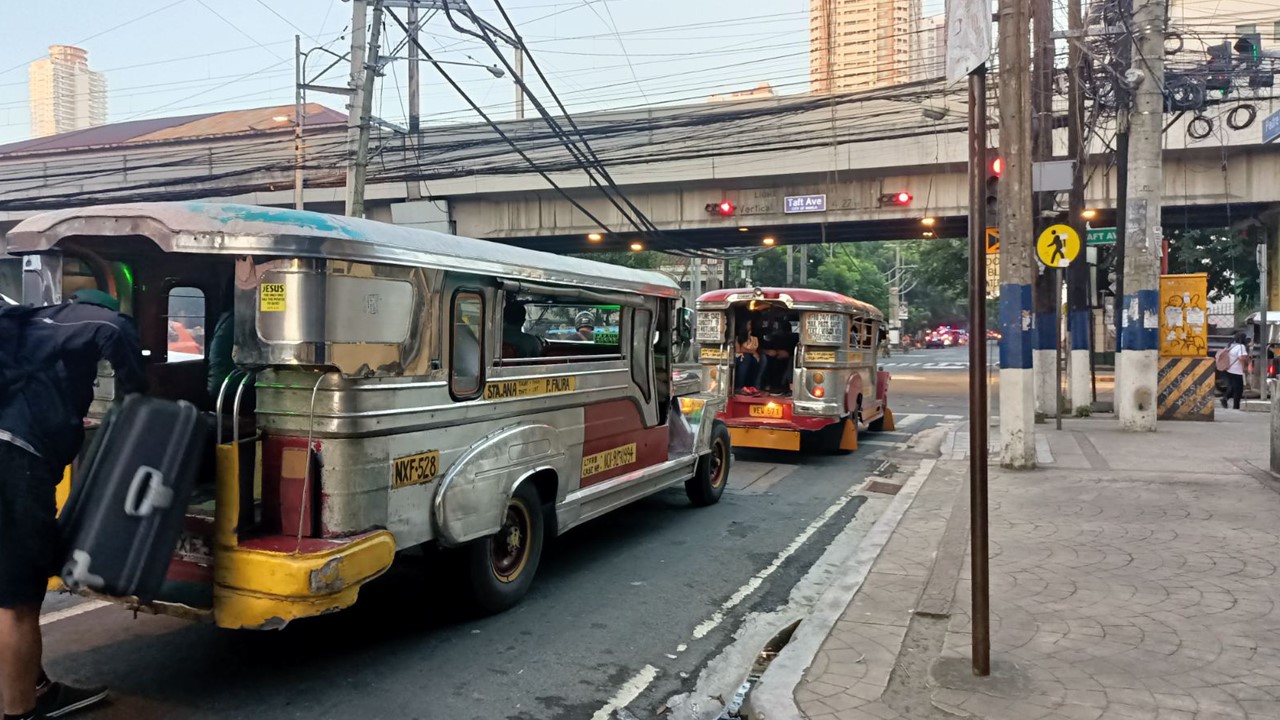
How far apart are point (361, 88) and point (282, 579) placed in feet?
45.6

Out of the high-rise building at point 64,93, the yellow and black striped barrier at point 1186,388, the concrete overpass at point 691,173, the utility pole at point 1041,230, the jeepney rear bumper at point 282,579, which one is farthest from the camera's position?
the high-rise building at point 64,93

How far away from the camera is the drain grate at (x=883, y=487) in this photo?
970 centimetres

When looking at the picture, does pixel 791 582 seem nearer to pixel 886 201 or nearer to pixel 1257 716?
pixel 1257 716

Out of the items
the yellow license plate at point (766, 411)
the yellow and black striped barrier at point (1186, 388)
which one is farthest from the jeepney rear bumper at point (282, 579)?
the yellow and black striped barrier at point (1186, 388)

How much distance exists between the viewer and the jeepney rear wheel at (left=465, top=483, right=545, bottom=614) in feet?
16.6

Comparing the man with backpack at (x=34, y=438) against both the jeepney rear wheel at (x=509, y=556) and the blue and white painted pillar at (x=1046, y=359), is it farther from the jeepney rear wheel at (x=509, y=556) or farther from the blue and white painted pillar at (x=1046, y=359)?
the blue and white painted pillar at (x=1046, y=359)

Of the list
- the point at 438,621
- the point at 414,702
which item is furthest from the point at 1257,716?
the point at 438,621

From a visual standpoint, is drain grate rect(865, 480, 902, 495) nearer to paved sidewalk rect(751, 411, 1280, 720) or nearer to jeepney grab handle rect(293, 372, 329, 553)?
paved sidewalk rect(751, 411, 1280, 720)

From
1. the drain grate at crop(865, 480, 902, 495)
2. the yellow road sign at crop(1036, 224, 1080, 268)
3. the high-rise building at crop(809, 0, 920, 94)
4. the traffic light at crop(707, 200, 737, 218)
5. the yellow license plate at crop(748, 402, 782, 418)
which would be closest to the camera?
the drain grate at crop(865, 480, 902, 495)

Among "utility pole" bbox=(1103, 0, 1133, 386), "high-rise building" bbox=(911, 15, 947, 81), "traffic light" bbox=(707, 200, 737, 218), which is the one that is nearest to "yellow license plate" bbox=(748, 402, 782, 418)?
"utility pole" bbox=(1103, 0, 1133, 386)

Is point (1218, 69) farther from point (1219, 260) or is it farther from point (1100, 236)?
point (1219, 260)

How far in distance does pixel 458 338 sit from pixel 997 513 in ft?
17.5

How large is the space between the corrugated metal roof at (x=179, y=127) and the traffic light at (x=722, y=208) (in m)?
16.3

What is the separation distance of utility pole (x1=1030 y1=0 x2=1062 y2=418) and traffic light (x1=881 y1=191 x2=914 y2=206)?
6.17 m
